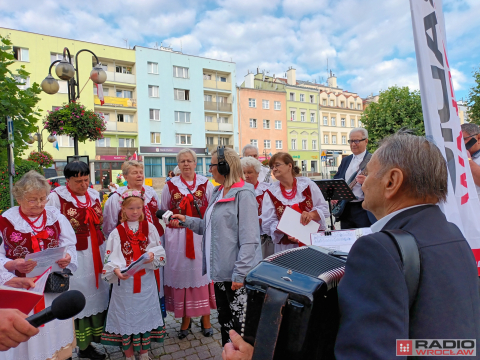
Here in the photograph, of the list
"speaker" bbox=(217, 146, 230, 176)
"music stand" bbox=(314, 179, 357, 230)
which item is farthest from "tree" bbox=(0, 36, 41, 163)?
"music stand" bbox=(314, 179, 357, 230)

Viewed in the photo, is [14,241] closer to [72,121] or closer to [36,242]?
[36,242]

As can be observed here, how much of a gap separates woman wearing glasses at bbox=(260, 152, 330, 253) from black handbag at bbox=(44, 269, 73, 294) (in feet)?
7.49

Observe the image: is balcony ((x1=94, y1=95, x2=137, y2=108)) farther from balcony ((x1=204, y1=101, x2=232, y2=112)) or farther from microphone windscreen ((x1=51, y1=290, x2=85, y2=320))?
microphone windscreen ((x1=51, y1=290, x2=85, y2=320))

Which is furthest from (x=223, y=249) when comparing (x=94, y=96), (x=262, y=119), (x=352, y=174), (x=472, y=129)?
(x=262, y=119)

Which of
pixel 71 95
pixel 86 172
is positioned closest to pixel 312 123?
pixel 71 95

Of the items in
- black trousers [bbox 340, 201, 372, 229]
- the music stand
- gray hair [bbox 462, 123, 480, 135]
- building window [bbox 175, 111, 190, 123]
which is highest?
building window [bbox 175, 111, 190, 123]

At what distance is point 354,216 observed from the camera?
4.62 m

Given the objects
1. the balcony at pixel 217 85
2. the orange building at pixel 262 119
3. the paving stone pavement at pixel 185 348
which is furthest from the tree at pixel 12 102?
the orange building at pixel 262 119

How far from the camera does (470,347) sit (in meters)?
1.05

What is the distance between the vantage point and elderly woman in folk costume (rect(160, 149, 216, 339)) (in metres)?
Answer: 4.20

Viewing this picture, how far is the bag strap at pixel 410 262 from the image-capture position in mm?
1030

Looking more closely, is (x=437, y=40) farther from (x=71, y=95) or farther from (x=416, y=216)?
(x=71, y=95)

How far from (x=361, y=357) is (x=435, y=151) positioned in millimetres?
846

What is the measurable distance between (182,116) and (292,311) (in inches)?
1504
